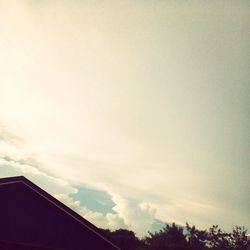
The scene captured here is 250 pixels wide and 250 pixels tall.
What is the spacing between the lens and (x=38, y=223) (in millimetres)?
10977

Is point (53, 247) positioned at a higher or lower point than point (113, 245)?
lower

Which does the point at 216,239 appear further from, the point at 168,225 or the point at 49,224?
the point at 49,224

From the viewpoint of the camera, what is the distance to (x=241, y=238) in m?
44.4

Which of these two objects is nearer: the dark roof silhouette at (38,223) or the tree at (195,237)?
the dark roof silhouette at (38,223)

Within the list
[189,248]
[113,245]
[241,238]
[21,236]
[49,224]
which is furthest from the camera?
[241,238]

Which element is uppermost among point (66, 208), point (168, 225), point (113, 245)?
point (168, 225)

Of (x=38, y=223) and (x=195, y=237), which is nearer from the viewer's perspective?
(x=38, y=223)

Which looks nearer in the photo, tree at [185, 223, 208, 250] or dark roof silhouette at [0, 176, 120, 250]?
dark roof silhouette at [0, 176, 120, 250]

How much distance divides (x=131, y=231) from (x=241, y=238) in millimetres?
21011

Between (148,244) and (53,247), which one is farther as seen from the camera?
(148,244)

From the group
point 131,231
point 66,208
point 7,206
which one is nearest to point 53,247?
point 66,208

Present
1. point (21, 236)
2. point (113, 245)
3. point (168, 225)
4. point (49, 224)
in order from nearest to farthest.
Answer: point (21, 236) < point (49, 224) < point (113, 245) < point (168, 225)

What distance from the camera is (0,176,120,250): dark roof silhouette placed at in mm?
10383

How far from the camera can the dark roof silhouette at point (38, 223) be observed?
10383mm
